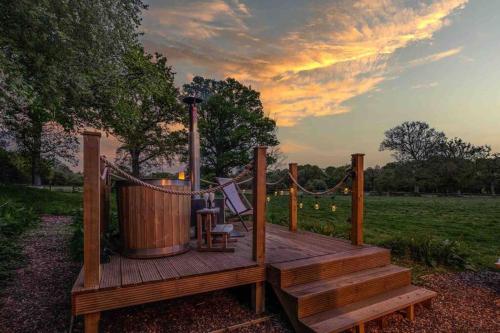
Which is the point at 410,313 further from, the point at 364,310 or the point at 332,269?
the point at 332,269

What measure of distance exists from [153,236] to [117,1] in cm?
769

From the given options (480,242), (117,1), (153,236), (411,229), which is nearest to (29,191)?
(117,1)

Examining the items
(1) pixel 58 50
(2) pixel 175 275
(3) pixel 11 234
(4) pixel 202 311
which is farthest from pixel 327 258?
(1) pixel 58 50

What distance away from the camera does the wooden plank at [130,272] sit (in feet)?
7.69

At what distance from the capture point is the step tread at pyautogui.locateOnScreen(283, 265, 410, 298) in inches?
104

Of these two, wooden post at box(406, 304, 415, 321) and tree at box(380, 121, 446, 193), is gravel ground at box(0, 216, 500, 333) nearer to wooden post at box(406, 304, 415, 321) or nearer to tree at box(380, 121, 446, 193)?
wooden post at box(406, 304, 415, 321)

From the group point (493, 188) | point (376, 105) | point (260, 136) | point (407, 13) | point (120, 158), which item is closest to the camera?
point (407, 13)

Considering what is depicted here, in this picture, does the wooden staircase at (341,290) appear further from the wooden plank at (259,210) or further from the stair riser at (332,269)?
the wooden plank at (259,210)

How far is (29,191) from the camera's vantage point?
36.9ft

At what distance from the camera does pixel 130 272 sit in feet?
8.51

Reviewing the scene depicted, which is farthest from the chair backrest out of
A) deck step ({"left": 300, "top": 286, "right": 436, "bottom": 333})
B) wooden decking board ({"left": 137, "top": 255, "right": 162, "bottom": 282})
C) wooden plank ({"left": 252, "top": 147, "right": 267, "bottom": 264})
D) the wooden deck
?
deck step ({"left": 300, "top": 286, "right": 436, "bottom": 333})

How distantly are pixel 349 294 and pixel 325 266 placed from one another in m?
0.35

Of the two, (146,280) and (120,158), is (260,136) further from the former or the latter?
(146,280)

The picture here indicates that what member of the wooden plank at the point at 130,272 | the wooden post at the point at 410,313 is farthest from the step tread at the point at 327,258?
the wooden plank at the point at 130,272
